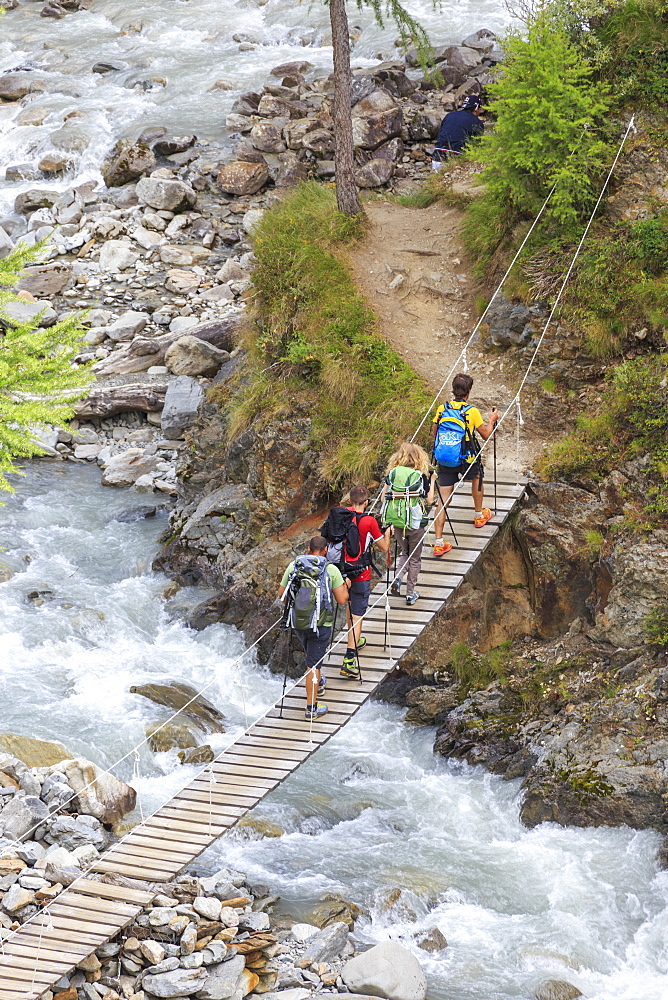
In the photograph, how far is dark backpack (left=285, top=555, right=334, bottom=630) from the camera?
34.8ft

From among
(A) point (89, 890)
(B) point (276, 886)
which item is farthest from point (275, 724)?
(A) point (89, 890)

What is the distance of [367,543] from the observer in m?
11.3

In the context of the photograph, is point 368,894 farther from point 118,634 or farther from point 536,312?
point 536,312

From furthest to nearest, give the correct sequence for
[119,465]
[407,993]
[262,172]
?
[262,172] → [119,465] → [407,993]

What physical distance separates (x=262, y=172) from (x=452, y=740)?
1870 cm

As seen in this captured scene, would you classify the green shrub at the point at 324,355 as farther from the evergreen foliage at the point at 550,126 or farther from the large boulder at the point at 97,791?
the large boulder at the point at 97,791

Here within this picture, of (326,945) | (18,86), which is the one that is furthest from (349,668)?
(18,86)

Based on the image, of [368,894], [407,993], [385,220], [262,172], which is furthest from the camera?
[262,172]

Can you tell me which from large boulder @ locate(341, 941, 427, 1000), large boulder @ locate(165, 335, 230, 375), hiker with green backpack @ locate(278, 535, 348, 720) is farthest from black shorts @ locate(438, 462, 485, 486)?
large boulder @ locate(165, 335, 230, 375)

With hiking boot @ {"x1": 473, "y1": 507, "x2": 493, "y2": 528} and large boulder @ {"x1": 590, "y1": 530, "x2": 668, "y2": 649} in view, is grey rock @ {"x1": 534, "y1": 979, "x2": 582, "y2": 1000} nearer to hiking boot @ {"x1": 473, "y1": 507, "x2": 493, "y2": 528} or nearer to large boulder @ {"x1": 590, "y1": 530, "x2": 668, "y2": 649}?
large boulder @ {"x1": 590, "y1": 530, "x2": 668, "y2": 649}

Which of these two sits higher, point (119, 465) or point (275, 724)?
point (275, 724)

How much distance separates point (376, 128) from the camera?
2556 cm

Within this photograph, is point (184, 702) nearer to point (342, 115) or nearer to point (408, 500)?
point (408, 500)

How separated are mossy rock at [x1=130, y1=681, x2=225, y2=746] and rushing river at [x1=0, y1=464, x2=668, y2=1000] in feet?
0.60
